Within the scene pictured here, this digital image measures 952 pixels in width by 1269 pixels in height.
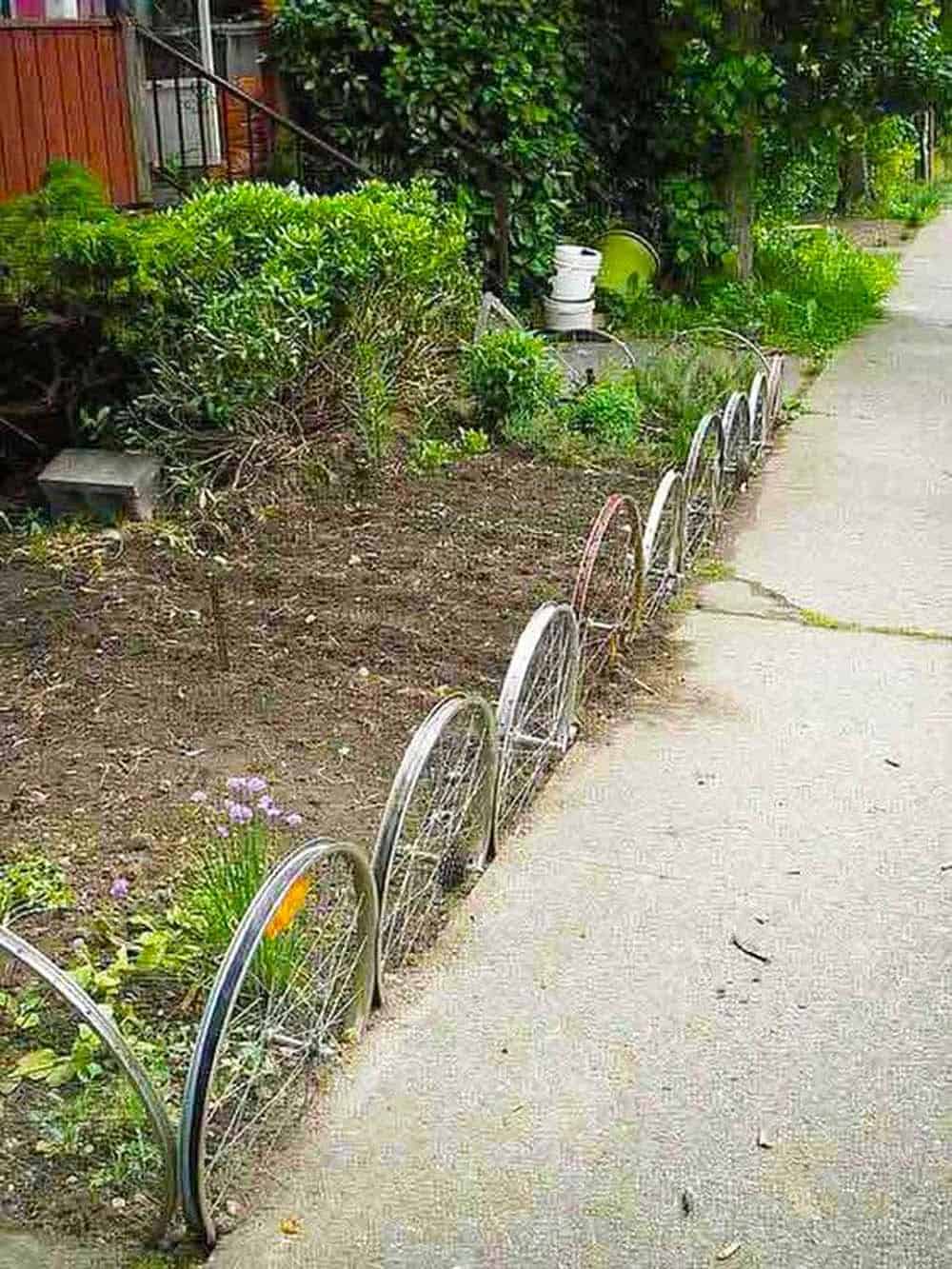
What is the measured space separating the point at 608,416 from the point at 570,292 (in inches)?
122

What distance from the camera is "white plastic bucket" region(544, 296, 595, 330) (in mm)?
10281

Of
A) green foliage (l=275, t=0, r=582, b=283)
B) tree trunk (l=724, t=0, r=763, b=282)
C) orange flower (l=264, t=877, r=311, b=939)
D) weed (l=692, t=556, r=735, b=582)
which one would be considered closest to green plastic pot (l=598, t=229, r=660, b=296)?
tree trunk (l=724, t=0, r=763, b=282)

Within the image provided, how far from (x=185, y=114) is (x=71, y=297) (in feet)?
12.7

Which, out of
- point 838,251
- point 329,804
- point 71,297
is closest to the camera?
point 329,804

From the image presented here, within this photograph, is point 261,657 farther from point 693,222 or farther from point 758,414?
point 693,222

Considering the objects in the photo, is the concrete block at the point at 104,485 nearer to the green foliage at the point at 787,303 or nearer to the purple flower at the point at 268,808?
the purple flower at the point at 268,808

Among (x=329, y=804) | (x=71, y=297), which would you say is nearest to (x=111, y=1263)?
(x=329, y=804)

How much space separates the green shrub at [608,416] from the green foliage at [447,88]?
2724 mm

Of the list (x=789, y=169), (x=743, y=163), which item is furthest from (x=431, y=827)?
(x=789, y=169)

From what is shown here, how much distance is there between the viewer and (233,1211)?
2607 millimetres

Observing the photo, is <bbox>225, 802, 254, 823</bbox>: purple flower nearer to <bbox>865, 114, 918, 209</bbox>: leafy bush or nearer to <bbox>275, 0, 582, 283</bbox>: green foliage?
<bbox>275, 0, 582, 283</bbox>: green foliage

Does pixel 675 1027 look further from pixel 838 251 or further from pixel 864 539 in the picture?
pixel 838 251

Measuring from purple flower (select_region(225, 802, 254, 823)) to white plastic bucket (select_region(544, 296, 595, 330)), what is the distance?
6.97 meters

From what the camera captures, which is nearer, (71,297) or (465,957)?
(465,957)
